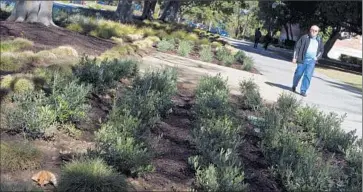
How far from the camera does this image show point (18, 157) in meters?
4.17

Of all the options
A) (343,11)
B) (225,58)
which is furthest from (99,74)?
(343,11)

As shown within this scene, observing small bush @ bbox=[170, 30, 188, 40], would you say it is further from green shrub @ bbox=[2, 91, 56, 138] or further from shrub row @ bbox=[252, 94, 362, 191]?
green shrub @ bbox=[2, 91, 56, 138]

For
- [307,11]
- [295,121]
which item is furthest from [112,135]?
[307,11]

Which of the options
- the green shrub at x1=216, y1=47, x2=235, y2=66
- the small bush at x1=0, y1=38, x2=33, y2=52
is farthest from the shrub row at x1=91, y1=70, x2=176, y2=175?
the green shrub at x1=216, y1=47, x2=235, y2=66

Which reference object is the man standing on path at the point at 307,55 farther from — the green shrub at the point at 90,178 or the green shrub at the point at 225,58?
the green shrub at the point at 90,178

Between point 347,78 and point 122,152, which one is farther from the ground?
point 122,152

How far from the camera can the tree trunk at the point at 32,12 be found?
49.2ft

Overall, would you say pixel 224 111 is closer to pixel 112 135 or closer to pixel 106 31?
pixel 112 135

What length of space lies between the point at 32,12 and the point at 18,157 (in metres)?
11.7

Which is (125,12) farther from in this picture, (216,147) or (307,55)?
(216,147)

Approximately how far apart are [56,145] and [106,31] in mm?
14178

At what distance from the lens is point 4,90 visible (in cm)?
575

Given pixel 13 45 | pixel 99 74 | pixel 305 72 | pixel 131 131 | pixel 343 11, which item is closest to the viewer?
pixel 131 131

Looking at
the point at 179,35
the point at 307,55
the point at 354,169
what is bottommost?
the point at 179,35
